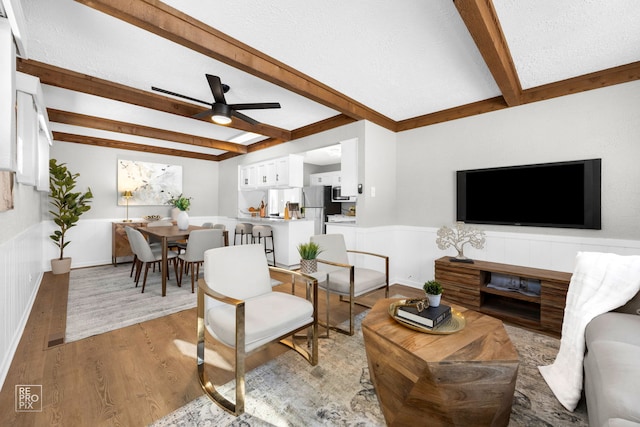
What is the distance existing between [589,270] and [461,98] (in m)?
2.34

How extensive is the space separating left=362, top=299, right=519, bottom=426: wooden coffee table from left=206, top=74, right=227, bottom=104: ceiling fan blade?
256 centimetres

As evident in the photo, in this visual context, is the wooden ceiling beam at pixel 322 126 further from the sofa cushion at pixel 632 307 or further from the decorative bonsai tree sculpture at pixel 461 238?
the sofa cushion at pixel 632 307

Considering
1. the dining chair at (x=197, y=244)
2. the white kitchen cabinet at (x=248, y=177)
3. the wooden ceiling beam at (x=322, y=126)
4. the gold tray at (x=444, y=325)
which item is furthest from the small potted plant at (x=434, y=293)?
the white kitchen cabinet at (x=248, y=177)

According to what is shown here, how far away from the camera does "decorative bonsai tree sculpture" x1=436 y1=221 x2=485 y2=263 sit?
3246 millimetres

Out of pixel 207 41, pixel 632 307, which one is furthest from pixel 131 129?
pixel 632 307

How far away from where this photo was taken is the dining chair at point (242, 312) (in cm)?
156

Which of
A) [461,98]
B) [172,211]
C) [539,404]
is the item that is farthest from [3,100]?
[172,211]

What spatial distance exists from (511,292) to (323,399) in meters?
2.33

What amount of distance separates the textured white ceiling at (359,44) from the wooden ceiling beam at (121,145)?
2.12 metres

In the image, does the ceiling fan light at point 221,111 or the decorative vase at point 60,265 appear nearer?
the ceiling fan light at point 221,111

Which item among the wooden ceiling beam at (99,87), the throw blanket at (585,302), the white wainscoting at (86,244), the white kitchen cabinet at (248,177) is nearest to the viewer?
the throw blanket at (585,302)

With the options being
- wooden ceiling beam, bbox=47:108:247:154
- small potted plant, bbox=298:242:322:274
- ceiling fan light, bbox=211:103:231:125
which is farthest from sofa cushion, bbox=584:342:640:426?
wooden ceiling beam, bbox=47:108:247:154

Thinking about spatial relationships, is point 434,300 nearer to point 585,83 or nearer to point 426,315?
point 426,315

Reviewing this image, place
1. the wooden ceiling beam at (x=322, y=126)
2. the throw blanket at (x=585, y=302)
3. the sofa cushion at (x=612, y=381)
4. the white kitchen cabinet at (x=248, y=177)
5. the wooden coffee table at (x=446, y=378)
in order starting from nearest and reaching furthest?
the sofa cushion at (x=612, y=381)
the wooden coffee table at (x=446, y=378)
the throw blanket at (x=585, y=302)
the wooden ceiling beam at (x=322, y=126)
the white kitchen cabinet at (x=248, y=177)
